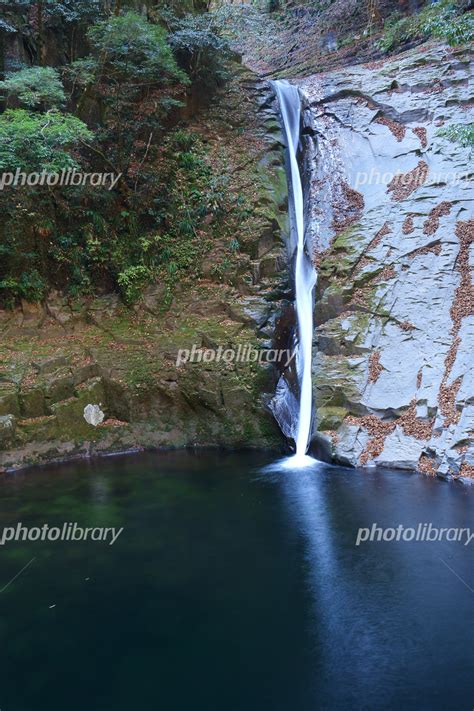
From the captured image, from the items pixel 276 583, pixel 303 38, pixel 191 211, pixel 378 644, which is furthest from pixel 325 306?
pixel 303 38

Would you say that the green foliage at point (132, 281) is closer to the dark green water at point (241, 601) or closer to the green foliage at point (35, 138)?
the green foliage at point (35, 138)

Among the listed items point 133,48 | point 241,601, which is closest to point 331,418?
point 241,601

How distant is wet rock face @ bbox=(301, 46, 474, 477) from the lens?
10523 millimetres

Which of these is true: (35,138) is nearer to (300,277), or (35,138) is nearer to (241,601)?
(300,277)

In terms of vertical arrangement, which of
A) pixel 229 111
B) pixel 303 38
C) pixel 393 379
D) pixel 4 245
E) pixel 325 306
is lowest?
pixel 393 379

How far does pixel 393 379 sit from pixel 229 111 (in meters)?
10.9

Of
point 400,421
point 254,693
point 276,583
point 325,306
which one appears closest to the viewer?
point 254,693

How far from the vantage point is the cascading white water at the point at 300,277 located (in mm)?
11859

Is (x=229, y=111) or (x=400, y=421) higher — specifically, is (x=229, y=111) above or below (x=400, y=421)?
above

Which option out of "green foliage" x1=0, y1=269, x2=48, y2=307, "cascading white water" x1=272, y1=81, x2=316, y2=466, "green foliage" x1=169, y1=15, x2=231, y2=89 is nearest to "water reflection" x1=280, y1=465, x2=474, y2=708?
"cascading white water" x1=272, y1=81, x2=316, y2=466

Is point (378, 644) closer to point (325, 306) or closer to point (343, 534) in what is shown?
point (343, 534)

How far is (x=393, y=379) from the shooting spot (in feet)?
36.6

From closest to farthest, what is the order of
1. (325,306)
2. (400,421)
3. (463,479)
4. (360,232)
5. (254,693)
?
(254,693), (463,479), (400,421), (325,306), (360,232)

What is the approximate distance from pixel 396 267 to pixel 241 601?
880cm
